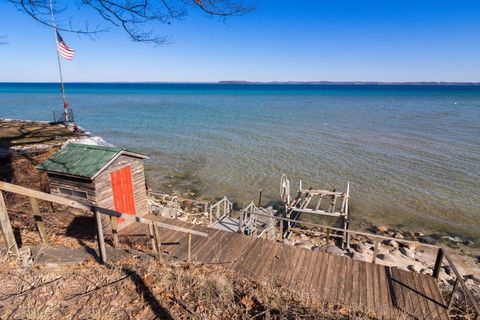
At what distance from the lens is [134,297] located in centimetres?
496

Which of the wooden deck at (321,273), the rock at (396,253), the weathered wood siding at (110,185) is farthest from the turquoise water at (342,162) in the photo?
the wooden deck at (321,273)

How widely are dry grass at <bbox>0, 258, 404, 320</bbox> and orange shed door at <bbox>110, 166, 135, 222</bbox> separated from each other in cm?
503

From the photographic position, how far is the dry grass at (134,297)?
4480 mm

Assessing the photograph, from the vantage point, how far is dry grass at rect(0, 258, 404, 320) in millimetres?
4480

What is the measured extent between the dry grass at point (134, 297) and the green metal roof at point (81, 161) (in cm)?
481

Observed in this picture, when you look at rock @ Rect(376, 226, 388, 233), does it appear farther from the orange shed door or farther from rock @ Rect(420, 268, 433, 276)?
the orange shed door

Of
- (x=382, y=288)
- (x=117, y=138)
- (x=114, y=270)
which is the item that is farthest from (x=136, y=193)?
(x=117, y=138)

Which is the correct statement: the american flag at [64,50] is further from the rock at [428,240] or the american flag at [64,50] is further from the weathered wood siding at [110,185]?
the rock at [428,240]

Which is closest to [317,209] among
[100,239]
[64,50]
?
[100,239]

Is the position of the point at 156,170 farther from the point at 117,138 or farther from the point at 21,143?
the point at 117,138

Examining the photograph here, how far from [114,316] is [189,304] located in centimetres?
125

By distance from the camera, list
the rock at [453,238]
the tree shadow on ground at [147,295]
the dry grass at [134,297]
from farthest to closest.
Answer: the rock at [453,238] < the tree shadow on ground at [147,295] < the dry grass at [134,297]

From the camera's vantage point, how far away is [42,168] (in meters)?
10.4

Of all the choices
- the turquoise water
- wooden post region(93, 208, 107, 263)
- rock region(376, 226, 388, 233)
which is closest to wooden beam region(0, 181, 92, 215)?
wooden post region(93, 208, 107, 263)
